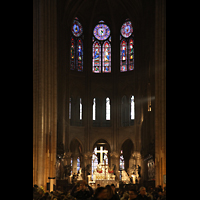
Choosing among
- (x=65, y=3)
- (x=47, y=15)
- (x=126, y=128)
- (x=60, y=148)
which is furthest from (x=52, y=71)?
(x=126, y=128)

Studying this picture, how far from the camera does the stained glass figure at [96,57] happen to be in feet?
121

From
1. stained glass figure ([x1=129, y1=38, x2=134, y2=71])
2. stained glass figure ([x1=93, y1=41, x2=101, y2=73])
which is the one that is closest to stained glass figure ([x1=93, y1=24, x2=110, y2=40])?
stained glass figure ([x1=93, y1=41, x2=101, y2=73])

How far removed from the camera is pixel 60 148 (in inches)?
1106

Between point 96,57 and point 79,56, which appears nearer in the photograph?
point 79,56

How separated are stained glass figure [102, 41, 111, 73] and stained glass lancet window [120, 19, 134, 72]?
114cm

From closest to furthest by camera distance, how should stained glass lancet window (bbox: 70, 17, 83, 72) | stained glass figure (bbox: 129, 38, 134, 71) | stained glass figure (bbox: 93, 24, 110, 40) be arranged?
stained glass figure (bbox: 129, 38, 134, 71) < stained glass lancet window (bbox: 70, 17, 83, 72) < stained glass figure (bbox: 93, 24, 110, 40)

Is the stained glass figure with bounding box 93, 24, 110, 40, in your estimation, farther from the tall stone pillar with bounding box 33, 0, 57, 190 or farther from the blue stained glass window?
the tall stone pillar with bounding box 33, 0, 57, 190

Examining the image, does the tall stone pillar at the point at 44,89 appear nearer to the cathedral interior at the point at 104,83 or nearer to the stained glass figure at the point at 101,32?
the cathedral interior at the point at 104,83

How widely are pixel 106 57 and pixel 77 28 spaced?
3750mm

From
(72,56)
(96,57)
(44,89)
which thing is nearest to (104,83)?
(96,57)

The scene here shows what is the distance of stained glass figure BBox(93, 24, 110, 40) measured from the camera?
37.2m

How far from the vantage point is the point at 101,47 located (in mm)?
37219

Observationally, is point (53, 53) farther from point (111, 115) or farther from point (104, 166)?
point (111, 115)

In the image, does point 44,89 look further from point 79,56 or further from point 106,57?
point 106,57
